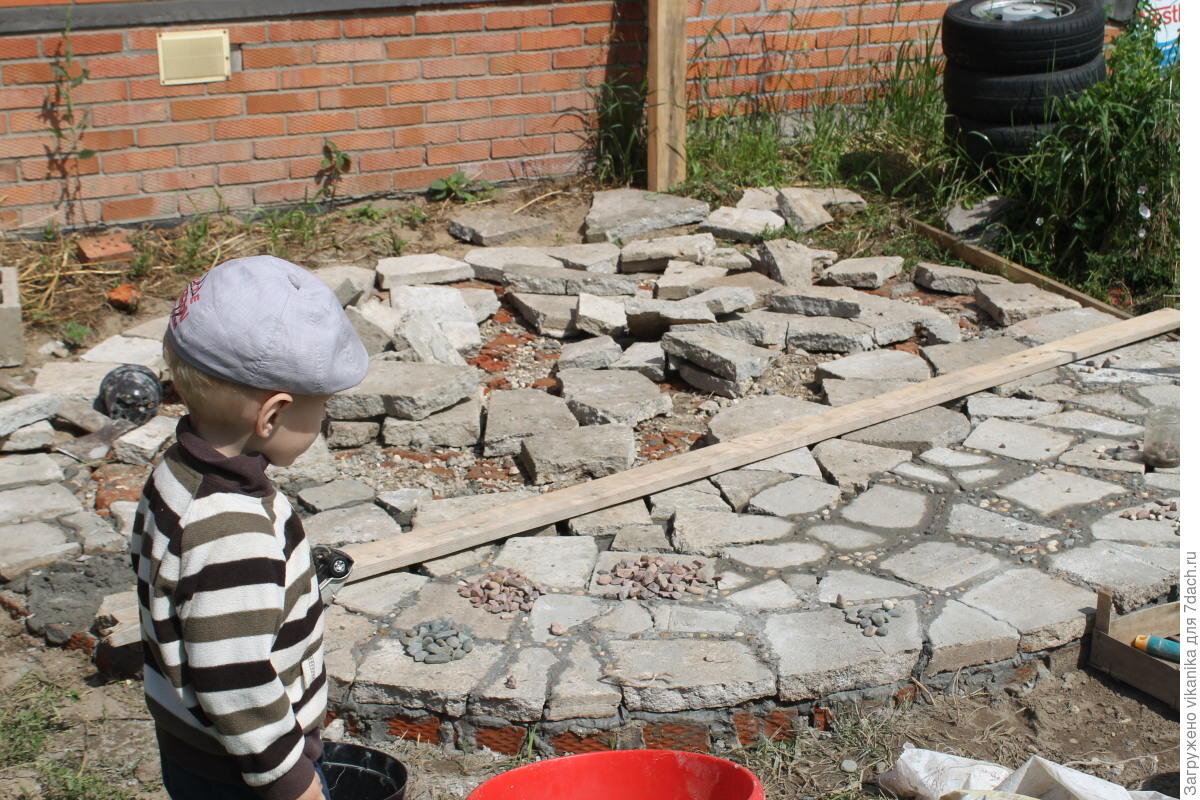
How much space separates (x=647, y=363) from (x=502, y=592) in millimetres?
2031

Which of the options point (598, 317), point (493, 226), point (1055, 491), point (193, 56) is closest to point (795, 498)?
point (1055, 491)

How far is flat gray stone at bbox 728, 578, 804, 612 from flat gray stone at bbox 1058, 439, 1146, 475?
1415 mm

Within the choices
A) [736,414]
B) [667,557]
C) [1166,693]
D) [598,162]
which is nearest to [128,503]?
[667,557]

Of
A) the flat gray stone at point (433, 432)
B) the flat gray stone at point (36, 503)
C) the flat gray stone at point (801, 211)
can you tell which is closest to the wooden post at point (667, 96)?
the flat gray stone at point (801, 211)

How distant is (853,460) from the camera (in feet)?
14.4

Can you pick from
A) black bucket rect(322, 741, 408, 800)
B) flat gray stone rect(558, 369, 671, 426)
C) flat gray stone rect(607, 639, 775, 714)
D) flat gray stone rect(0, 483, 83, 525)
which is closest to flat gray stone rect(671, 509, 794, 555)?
flat gray stone rect(607, 639, 775, 714)

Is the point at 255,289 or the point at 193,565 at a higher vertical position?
the point at 255,289

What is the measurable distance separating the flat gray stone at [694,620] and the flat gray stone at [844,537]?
1.91 ft

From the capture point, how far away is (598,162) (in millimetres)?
7676

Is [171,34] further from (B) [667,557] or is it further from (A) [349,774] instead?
(A) [349,774]

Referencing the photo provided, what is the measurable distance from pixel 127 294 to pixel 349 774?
4266 mm

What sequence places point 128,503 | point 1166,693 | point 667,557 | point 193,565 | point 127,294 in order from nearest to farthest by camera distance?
point 193,565 < point 1166,693 < point 667,557 < point 128,503 < point 127,294

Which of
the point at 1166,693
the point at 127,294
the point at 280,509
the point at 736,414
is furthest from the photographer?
the point at 127,294

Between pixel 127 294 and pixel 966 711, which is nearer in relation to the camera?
pixel 966 711
